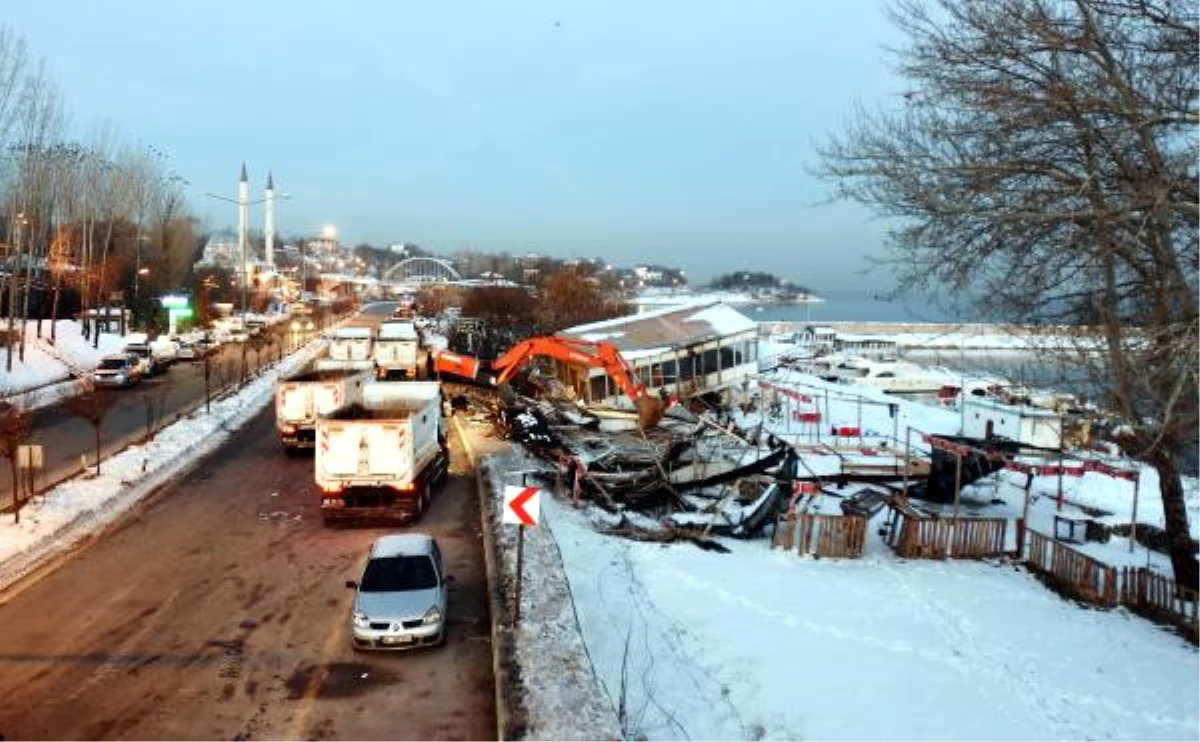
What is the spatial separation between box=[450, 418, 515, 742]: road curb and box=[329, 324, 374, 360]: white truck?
19994 mm

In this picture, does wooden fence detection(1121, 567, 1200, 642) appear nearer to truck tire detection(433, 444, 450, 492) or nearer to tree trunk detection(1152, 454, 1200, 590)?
tree trunk detection(1152, 454, 1200, 590)

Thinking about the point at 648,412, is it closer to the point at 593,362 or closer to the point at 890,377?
the point at 593,362

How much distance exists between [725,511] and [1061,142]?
14.6 m

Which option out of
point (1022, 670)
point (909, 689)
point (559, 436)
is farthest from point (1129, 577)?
point (559, 436)

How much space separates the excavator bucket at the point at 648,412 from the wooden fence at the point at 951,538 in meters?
9.47

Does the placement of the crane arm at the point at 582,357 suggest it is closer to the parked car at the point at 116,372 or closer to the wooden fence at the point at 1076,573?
the wooden fence at the point at 1076,573

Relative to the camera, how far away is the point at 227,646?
13.4 metres

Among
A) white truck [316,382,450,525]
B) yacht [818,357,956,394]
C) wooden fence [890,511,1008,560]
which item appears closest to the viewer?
white truck [316,382,450,525]

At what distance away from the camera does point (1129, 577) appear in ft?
62.8

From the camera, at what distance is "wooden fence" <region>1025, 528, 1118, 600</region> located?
62.4 ft

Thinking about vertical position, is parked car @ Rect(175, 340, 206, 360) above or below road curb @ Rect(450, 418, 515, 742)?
above

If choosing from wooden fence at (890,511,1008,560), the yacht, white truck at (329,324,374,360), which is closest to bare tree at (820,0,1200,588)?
wooden fence at (890,511,1008,560)

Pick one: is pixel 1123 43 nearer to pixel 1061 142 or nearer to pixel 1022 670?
pixel 1061 142

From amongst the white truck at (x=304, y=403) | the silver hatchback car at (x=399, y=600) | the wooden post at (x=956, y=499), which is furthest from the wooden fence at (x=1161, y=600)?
the white truck at (x=304, y=403)
